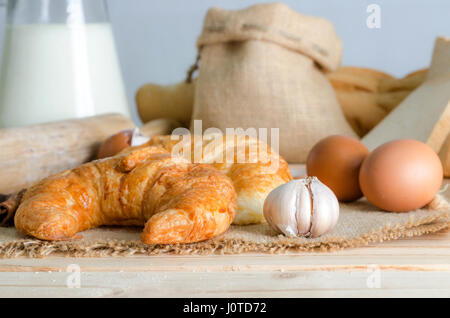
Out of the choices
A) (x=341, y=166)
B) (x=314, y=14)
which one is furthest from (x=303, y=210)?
(x=314, y=14)

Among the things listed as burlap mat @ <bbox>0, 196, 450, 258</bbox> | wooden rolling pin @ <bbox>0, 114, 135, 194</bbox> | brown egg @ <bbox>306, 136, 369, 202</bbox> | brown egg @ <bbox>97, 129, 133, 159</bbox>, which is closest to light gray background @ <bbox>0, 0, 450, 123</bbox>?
wooden rolling pin @ <bbox>0, 114, 135, 194</bbox>

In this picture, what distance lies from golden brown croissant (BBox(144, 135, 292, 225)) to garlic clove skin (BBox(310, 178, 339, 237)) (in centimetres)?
11

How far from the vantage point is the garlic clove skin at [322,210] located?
694 mm

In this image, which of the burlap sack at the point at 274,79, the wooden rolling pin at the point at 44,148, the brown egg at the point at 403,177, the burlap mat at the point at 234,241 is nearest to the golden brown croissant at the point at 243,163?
the burlap mat at the point at 234,241

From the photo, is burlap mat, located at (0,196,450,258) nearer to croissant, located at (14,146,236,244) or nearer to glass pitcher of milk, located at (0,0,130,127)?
croissant, located at (14,146,236,244)

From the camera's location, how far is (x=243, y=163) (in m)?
0.87

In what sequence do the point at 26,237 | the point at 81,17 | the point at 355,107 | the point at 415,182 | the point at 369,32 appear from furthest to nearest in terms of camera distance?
the point at 369,32
the point at 355,107
the point at 81,17
the point at 415,182
the point at 26,237

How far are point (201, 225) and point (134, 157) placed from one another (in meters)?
0.18

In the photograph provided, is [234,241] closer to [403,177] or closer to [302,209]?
[302,209]

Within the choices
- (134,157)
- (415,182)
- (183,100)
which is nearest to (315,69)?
(183,100)

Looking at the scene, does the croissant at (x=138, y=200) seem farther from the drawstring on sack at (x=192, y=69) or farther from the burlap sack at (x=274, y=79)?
the drawstring on sack at (x=192, y=69)

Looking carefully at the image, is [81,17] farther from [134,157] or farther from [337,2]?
[337,2]

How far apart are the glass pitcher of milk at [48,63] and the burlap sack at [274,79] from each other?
1.13ft

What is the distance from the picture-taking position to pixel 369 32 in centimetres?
218
